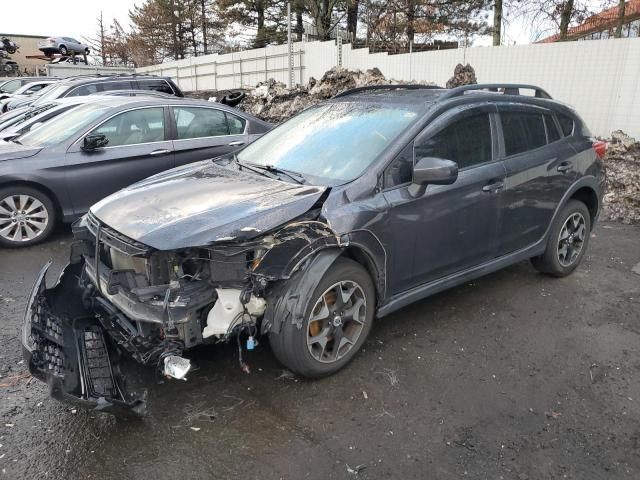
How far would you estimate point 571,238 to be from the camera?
4.98 meters

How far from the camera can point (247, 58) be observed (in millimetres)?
27484

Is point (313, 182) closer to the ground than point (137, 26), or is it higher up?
closer to the ground

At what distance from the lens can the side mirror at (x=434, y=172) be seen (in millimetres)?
3270

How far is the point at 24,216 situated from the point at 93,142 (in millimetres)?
1139

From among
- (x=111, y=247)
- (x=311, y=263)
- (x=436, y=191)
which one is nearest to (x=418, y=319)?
(x=436, y=191)

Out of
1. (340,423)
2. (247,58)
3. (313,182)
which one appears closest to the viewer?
(340,423)

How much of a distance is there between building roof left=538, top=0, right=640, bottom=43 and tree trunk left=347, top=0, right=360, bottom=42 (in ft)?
36.6

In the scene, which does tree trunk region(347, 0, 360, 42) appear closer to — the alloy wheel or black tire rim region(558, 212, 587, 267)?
the alloy wheel

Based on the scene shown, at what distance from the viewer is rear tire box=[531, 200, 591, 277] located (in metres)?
4.76

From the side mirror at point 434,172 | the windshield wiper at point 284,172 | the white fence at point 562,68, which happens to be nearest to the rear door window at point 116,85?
the white fence at point 562,68

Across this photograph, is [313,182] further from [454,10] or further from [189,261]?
[454,10]

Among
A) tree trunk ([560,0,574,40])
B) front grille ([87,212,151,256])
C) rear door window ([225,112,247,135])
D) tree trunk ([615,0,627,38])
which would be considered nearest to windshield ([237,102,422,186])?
front grille ([87,212,151,256])

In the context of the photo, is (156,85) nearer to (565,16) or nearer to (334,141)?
(334,141)

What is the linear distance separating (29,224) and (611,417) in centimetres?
593
